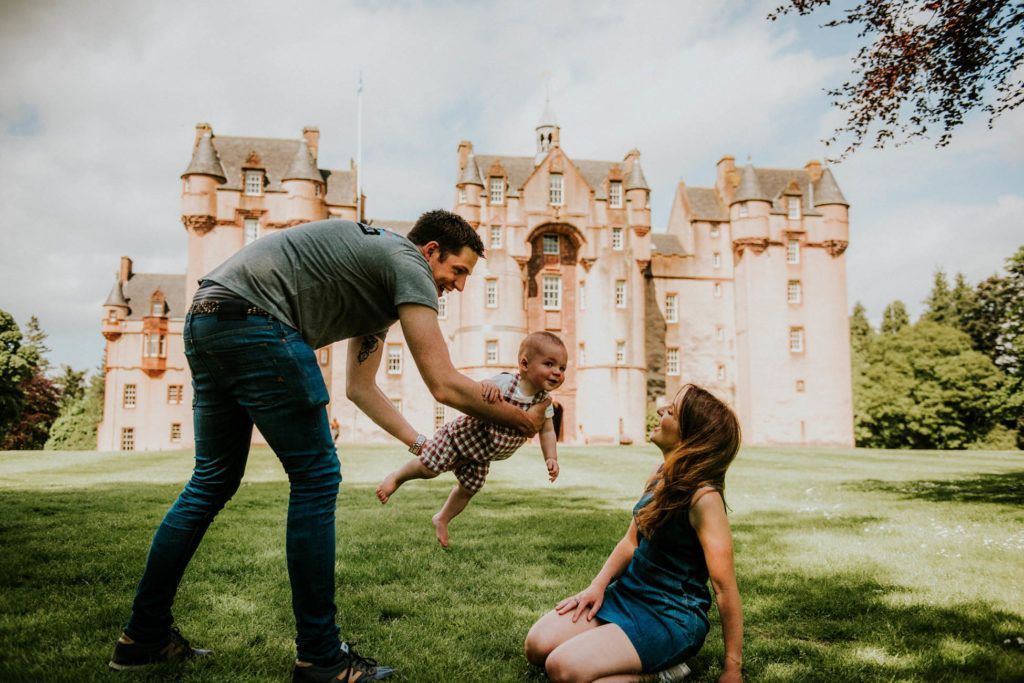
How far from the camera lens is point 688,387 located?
3957 millimetres

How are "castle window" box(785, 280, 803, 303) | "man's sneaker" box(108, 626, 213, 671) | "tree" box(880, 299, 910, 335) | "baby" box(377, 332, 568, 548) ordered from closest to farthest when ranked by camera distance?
1. "man's sneaker" box(108, 626, 213, 671)
2. "baby" box(377, 332, 568, 548)
3. "castle window" box(785, 280, 803, 303)
4. "tree" box(880, 299, 910, 335)

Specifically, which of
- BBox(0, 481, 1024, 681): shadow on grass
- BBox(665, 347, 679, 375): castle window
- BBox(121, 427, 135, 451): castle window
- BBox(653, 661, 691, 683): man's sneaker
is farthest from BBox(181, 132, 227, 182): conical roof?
BBox(653, 661, 691, 683): man's sneaker

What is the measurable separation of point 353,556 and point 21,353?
152 ft

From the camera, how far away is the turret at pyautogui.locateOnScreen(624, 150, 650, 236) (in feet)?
160

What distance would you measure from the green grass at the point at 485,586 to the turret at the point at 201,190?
3778 cm

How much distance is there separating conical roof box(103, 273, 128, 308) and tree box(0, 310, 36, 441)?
13908 millimetres

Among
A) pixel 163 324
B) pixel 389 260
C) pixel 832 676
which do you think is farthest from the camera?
pixel 163 324

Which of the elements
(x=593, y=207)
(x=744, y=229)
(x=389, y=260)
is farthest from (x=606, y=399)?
(x=389, y=260)

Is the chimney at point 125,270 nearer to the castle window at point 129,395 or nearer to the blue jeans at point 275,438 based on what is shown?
the castle window at point 129,395

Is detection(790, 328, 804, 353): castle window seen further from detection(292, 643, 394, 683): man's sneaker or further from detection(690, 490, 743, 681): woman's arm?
detection(292, 643, 394, 683): man's sneaker

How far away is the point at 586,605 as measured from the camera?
4.03 meters

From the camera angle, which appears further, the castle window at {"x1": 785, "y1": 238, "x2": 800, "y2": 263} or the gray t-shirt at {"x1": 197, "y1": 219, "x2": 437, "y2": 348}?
the castle window at {"x1": 785, "y1": 238, "x2": 800, "y2": 263}

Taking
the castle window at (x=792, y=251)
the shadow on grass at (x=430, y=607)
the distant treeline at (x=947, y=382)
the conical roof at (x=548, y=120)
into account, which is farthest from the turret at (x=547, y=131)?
the shadow on grass at (x=430, y=607)

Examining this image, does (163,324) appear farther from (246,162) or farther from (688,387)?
(688,387)
